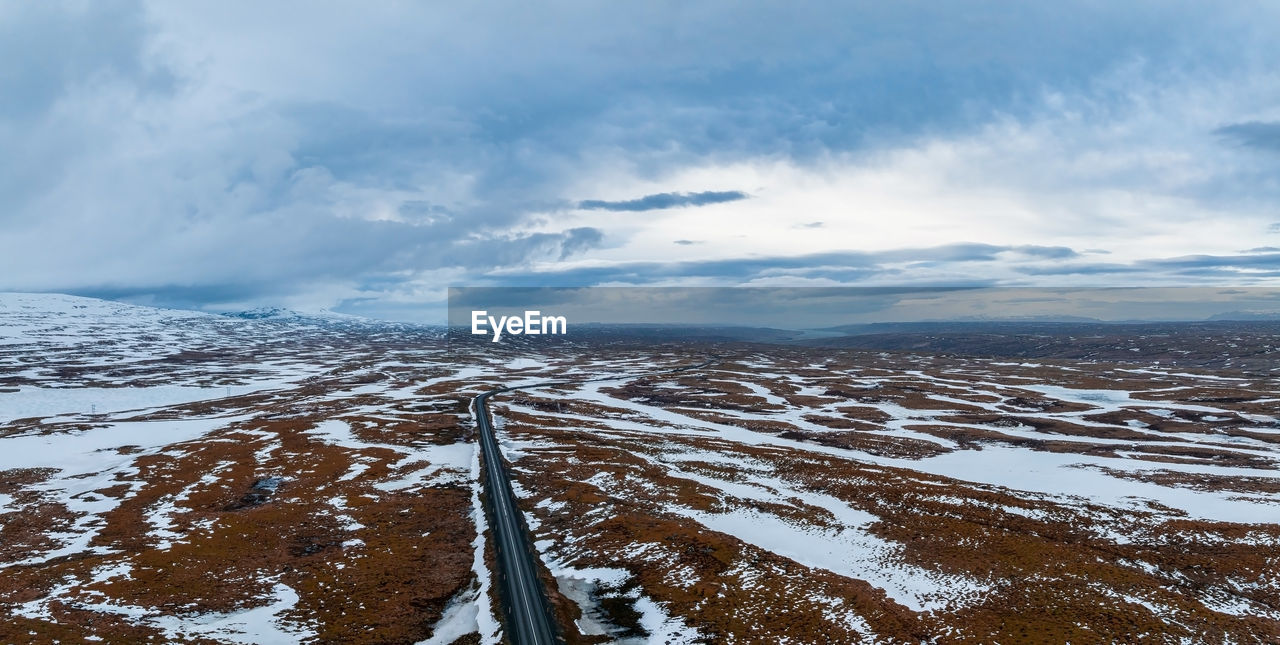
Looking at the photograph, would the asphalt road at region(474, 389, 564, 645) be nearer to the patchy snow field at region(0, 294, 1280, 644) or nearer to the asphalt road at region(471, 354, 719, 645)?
the asphalt road at region(471, 354, 719, 645)

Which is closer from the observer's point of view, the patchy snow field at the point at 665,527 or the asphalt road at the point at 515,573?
the asphalt road at the point at 515,573

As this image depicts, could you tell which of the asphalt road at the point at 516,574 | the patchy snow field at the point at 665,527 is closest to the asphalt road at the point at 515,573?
the asphalt road at the point at 516,574

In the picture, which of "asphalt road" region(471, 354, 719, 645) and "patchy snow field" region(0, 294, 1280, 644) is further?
"patchy snow field" region(0, 294, 1280, 644)

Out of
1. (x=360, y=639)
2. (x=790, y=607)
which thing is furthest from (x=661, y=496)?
(x=360, y=639)

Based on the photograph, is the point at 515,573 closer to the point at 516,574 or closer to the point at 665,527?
the point at 516,574

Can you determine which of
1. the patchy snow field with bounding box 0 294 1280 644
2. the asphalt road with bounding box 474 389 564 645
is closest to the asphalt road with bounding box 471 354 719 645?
the asphalt road with bounding box 474 389 564 645

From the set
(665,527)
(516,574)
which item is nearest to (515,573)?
(516,574)

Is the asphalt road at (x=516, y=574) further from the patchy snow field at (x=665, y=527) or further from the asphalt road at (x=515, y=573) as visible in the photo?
the patchy snow field at (x=665, y=527)

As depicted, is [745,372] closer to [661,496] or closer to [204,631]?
[661,496]
